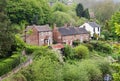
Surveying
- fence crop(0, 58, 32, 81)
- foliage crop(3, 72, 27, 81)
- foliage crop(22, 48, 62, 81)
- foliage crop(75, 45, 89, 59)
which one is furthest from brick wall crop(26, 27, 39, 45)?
foliage crop(3, 72, 27, 81)

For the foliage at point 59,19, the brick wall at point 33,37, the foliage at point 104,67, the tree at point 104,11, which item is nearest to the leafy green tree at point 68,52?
the foliage at point 104,67

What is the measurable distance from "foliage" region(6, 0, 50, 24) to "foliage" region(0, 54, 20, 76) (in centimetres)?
2155

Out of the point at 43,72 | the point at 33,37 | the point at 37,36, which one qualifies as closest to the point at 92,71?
the point at 43,72

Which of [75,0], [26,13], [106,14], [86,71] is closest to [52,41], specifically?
[26,13]

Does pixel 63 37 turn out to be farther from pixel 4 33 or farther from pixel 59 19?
pixel 4 33

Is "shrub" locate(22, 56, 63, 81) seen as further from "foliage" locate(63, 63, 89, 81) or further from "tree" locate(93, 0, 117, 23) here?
"tree" locate(93, 0, 117, 23)

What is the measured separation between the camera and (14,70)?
34.7 metres

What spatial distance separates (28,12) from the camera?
61.4m

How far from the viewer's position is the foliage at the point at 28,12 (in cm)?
5878

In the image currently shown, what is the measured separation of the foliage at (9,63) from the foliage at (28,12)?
21.5m

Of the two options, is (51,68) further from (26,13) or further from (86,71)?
(26,13)

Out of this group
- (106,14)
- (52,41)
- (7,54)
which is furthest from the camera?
(106,14)

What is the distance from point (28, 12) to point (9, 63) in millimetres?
28310

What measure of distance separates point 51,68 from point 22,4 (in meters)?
28.0
